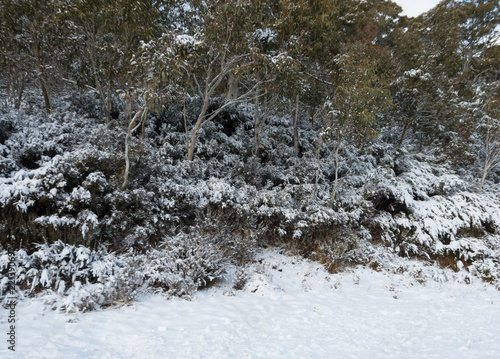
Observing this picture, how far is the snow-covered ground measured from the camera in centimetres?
255

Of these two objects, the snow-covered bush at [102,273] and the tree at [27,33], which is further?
the tree at [27,33]

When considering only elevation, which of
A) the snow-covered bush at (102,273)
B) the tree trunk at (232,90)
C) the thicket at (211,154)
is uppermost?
the tree trunk at (232,90)

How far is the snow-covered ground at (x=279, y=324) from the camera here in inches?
101

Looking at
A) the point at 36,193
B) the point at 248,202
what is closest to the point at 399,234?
the point at 248,202

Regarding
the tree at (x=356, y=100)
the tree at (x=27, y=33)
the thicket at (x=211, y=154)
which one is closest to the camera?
the thicket at (x=211, y=154)

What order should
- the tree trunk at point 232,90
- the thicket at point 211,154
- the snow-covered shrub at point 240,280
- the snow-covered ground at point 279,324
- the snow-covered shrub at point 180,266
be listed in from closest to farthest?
1. the snow-covered ground at point 279,324
2. the snow-covered shrub at point 180,266
3. the snow-covered shrub at point 240,280
4. the thicket at point 211,154
5. the tree trunk at point 232,90

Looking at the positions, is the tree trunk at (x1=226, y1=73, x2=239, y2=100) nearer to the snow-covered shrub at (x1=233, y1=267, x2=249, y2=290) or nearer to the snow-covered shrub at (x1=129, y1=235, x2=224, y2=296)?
the snow-covered shrub at (x1=129, y1=235, x2=224, y2=296)

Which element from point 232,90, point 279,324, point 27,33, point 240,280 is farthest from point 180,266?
point 232,90

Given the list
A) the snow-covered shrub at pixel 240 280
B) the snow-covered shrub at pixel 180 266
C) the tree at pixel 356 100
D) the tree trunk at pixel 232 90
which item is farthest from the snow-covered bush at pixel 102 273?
the tree trunk at pixel 232 90

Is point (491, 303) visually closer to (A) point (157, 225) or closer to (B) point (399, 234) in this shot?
(B) point (399, 234)

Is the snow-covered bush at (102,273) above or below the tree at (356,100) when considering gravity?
below

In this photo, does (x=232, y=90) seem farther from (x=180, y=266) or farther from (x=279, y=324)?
(x=279, y=324)

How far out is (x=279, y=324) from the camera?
3.32m

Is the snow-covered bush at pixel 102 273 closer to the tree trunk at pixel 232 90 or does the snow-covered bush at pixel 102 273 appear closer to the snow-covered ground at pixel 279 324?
the snow-covered ground at pixel 279 324
